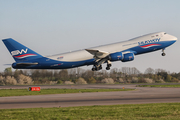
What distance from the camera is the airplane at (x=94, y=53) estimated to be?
4969 centimetres

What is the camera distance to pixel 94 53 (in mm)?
50000

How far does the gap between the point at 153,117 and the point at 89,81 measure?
7280 cm

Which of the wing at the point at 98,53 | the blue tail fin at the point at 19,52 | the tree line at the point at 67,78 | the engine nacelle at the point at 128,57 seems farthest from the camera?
the tree line at the point at 67,78

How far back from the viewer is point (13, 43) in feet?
168

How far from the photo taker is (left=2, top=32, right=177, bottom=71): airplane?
163 feet

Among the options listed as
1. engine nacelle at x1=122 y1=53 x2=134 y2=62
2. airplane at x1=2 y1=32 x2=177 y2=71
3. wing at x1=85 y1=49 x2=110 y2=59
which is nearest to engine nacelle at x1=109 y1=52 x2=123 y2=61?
airplane at x1=2 y1=32 x2=177 y2=71

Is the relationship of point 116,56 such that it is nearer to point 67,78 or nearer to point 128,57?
point 128,57


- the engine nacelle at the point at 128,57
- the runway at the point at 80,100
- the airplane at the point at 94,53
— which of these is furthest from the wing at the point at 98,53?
the runway at the point at 80,100

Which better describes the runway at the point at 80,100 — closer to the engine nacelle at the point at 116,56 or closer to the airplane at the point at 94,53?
the engine nacelle at the point at 116,56

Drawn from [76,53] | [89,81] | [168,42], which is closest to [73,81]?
[89,81]

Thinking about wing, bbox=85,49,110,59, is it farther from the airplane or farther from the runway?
the runway

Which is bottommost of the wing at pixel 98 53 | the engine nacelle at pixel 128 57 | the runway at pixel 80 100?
the runway at pixel 80 100

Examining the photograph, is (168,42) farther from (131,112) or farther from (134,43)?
(131,112)

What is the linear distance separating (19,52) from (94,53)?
16201 millimetres
